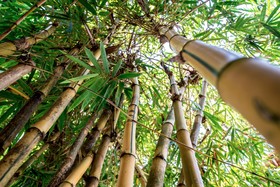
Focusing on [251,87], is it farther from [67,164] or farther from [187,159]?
[67,164]

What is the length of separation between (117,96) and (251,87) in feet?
3.43

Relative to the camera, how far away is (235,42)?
1899mm

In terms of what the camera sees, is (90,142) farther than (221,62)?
Yes

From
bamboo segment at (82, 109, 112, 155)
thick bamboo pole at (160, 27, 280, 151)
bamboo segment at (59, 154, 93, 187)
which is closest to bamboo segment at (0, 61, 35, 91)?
bamboo segment at (59, 154, 93, 187)

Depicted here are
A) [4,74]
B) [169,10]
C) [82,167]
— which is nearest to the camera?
[4,74]

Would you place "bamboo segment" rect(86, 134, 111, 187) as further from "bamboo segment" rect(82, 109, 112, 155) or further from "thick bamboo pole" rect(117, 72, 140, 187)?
"thick bamboo pole" rect(117, 72, 140, 187)

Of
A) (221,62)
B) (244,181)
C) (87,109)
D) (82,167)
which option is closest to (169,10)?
(87,109)

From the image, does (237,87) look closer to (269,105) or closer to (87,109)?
(269,105)

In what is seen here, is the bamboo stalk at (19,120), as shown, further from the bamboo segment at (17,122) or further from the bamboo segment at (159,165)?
the bamboo segment at (159,165)

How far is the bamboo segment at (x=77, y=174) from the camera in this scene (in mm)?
1002

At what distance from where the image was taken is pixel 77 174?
1088 millimetres

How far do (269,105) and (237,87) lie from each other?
7 cm

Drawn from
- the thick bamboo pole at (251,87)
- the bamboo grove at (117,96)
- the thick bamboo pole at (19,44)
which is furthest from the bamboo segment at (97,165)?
the thick bamboo pole at (251,87)

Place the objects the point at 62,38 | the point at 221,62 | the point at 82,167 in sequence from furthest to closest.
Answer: the point at 62,38 → the point at 82,167 → the point at 221,62
